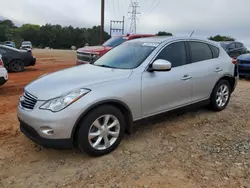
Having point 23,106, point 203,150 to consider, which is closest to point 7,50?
point 23,106

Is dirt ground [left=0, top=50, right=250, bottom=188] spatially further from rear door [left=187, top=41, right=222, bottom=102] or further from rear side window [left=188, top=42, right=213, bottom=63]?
rear side window [left=188, top=42, right=213, bottom=63]

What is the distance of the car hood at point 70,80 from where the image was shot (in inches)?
137

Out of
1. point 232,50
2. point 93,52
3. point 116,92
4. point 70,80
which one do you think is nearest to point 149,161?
point 116,92

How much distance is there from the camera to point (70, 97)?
3.36m

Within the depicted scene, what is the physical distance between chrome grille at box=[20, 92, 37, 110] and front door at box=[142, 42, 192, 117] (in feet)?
5.10

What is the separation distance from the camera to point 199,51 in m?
5.14

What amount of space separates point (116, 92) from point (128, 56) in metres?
1.10

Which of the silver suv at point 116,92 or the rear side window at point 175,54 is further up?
the rear side window at point 175,54

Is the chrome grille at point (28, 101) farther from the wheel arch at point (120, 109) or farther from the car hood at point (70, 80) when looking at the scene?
the wheel arch at point (120, 109)

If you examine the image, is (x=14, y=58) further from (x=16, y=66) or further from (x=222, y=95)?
(x=222, y=95)

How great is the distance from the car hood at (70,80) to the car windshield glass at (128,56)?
0.24 metres

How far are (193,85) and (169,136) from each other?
1.08 meters

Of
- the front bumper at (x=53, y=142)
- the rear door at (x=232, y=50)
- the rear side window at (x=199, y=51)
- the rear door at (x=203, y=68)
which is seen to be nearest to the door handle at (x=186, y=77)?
the rear door at (x=203, y=68)

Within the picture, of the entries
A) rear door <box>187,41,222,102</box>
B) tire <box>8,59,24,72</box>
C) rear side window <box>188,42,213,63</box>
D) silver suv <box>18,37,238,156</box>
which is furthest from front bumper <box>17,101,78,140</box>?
tire <box>8,59,24,72</box>
